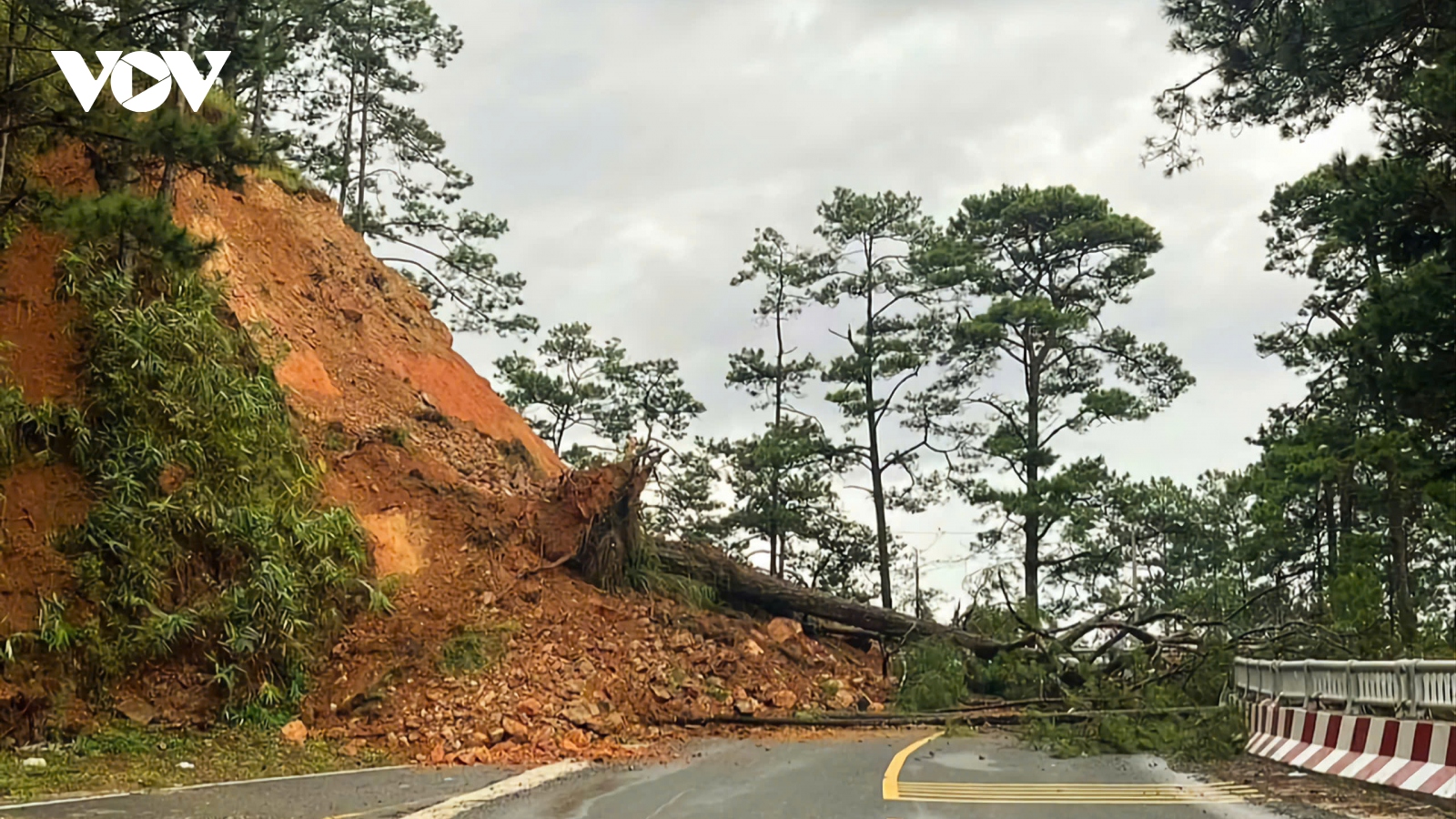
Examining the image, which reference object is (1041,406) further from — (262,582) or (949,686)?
(262,582)

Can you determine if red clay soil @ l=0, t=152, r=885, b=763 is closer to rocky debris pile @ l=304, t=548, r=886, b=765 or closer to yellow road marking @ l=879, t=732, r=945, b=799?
rocky debris pile @ l=304, t=548, r=886, b=765

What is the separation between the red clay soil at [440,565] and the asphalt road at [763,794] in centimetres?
269

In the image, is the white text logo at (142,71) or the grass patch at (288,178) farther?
the grass patch at (288,178)

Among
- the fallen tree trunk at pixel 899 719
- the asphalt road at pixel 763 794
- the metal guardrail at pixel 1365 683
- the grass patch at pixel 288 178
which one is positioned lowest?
the fallen tree trunk at pixel 899 719

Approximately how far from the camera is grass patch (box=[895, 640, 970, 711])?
19094mm

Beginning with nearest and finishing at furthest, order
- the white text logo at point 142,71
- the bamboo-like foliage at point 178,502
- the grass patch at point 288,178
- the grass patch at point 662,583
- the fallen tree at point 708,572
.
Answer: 1. the white text logo at point 142,71
2. the bamboo-like foliage at point 178,502
3. the fallen tree at point 708,572
4. the grass patch at point 662,583
5. the grass patch at point 288,178

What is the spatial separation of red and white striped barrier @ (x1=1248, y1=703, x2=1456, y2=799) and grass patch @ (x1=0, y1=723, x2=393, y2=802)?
941 centimetres

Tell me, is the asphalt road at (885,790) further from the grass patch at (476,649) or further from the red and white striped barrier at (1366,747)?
the grass patch at (476,649)

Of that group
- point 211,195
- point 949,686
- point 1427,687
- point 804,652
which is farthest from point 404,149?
point 1427,687

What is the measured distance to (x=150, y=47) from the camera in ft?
48.0

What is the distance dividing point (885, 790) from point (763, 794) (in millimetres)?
999

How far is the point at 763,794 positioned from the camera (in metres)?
9.54

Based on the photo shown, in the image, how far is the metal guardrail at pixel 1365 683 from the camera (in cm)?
895


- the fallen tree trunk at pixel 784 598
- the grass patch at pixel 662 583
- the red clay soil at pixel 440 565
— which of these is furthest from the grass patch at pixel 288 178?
the fallen tree trunk at pixel 784 598
